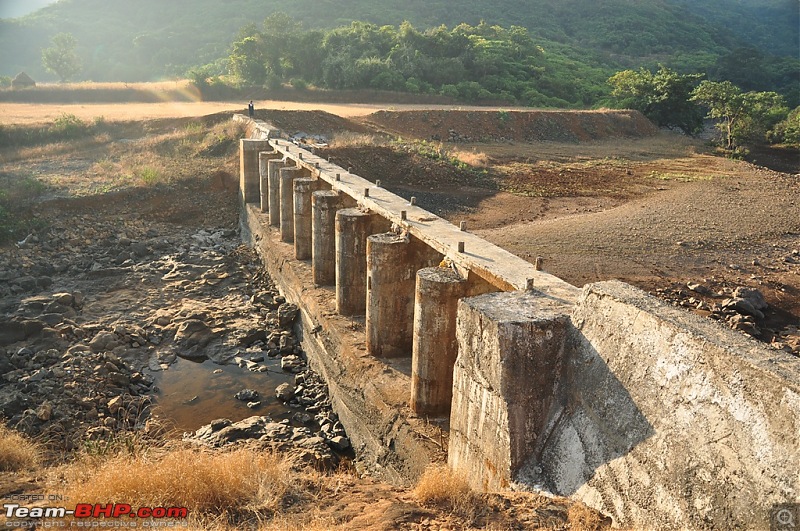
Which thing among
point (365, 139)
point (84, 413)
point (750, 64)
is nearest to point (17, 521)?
point (84, 413)

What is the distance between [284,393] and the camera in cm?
1098

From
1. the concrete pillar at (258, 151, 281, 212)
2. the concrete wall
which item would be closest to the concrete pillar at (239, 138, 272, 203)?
the concrete pillar at (258, 151, 281, 212)

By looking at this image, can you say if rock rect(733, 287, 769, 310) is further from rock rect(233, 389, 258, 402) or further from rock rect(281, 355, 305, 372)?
rock rect(233, 389, 258, 402)

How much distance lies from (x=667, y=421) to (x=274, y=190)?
14.2 m

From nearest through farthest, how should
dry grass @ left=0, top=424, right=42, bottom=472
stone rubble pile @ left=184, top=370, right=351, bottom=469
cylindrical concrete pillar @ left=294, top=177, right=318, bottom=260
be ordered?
dry grass @ left=0, top=424, right=42, bottom=472 → stone rubble pile @ left=184, top=370, right=351, bottom=469 → cylindrical concrete pillar @ left=294, top=177, right=318, bottom=260

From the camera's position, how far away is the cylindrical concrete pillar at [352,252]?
1093 cm

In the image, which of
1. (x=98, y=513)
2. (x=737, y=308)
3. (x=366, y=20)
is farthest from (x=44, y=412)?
(x=366, y=20)

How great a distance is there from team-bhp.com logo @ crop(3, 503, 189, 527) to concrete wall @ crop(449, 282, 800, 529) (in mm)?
2934

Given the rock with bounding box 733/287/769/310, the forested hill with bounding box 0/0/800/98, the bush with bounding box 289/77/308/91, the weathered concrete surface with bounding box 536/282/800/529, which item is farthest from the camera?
the forested hill with bounding box 0/0/800/98

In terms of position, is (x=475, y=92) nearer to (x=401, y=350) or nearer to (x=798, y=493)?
(x=401, y=350)

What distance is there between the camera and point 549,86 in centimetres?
4591

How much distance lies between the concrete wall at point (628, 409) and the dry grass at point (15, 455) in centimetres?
496

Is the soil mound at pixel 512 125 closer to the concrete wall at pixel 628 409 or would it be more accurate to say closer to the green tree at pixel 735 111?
the green tree at pixel 735 111

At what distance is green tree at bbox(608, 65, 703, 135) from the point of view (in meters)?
41.6
